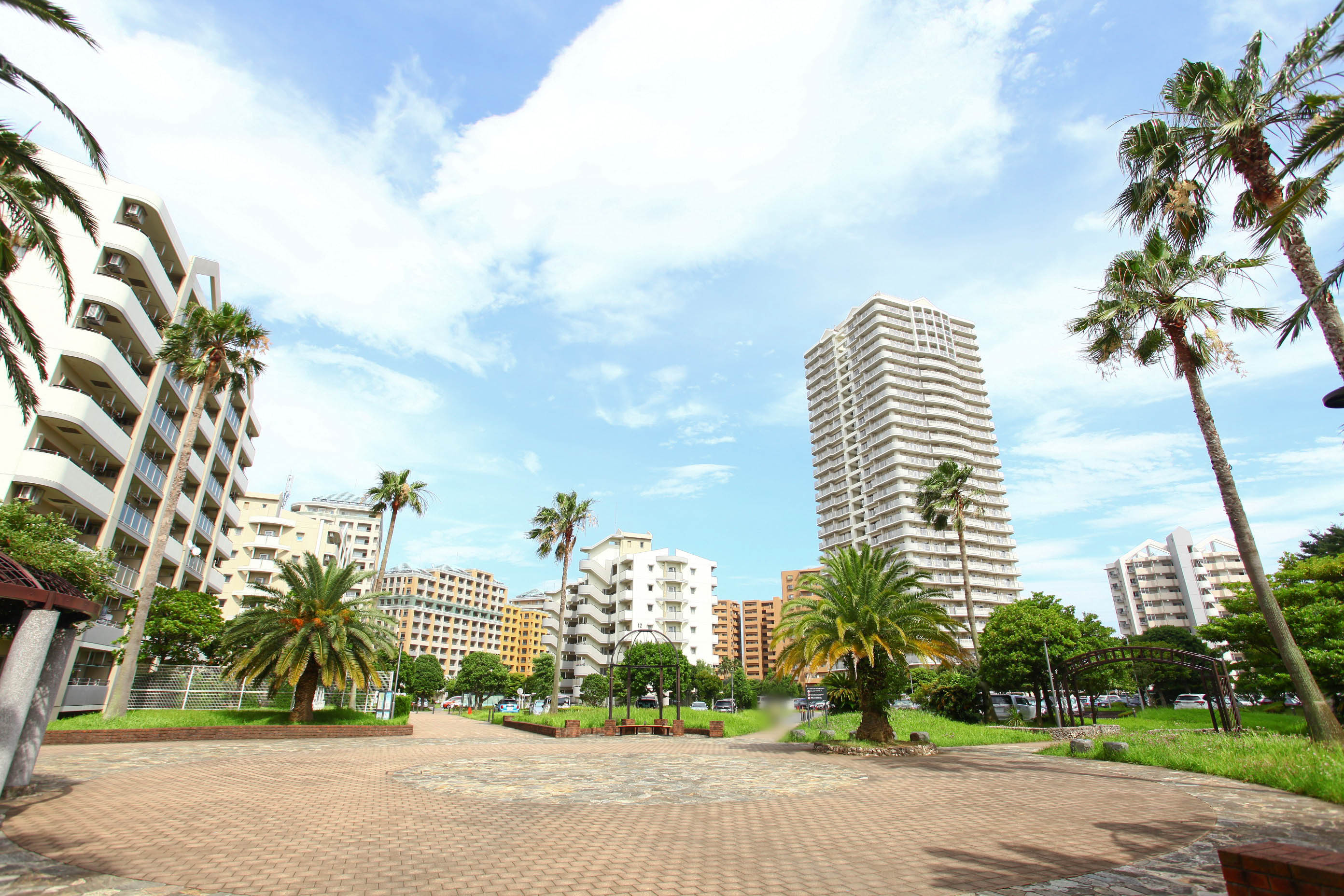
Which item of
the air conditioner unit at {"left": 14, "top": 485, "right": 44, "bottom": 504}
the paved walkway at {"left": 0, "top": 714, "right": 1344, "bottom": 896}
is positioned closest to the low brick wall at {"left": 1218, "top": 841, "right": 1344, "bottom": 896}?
the paved walkway at {"left": 0, "top": 714, "right": 1344, "bottom": 896}

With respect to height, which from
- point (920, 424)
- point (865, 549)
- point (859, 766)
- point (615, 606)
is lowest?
point (859, 766)

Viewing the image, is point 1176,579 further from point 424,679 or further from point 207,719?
point 207,719

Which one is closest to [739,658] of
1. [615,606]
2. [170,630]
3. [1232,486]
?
[615,606]

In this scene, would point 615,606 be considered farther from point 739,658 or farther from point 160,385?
point 739,658

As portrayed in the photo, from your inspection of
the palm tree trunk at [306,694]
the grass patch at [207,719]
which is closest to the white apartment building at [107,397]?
the grass patch at [207,719]

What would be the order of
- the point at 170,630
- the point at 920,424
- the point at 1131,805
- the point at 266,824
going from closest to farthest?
the point at 266,824, the point at 1131,805, the point at 170,630, the point at 920,424

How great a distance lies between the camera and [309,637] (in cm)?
2578

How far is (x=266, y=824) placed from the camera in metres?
8.74

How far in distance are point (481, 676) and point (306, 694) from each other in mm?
67688

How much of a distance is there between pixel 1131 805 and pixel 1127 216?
1392 cm

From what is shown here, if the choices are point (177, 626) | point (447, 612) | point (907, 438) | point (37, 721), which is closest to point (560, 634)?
point (177, 626)

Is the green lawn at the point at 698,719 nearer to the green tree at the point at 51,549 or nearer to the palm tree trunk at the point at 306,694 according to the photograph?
the palm tree trunk at the point at 306,694

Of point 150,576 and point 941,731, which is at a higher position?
point 150,576

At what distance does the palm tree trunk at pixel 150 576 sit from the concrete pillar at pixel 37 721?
15.2m
